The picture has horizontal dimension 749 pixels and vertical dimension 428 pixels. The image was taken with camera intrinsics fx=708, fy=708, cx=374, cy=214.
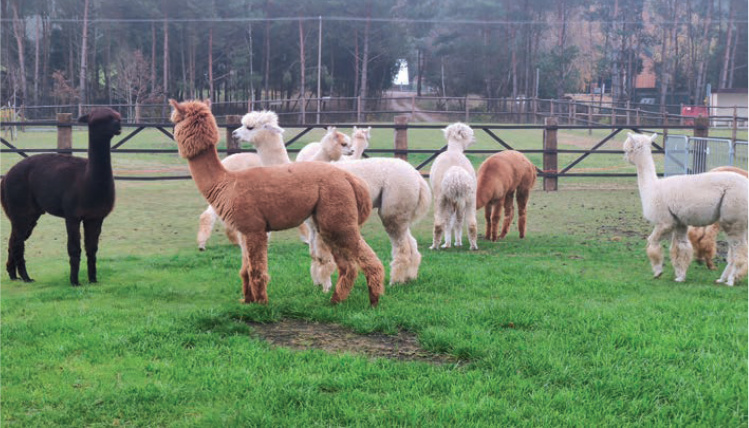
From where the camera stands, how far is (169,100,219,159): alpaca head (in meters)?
5.72

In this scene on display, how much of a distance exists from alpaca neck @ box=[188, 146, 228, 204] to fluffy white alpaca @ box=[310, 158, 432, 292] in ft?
3.65

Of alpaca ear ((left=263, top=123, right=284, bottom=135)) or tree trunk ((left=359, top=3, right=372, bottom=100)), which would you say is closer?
alpaca ear ((left=263, top=123, right=284, bottom=135))

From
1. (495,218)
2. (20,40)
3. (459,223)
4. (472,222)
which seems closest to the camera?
(472,222)

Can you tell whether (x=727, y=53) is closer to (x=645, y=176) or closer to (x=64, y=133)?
(x=64, y=133)

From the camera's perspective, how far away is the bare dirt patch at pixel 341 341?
4566mm

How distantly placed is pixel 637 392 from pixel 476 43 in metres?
46.0

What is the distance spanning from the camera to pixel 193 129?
5.73m

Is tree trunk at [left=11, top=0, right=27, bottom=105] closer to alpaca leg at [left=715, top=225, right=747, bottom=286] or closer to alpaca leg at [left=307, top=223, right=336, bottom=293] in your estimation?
alpaca leg at [left=307, top=223, right=336, bottom=293]

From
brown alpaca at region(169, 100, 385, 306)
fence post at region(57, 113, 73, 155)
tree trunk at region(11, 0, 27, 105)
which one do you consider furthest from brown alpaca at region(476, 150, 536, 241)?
tree trunk at region(11, 0, 27, 105)

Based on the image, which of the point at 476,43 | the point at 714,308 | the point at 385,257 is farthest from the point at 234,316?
the point at 476,43

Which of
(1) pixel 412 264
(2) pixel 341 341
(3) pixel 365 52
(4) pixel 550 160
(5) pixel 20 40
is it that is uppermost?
(5) pixel 20 40

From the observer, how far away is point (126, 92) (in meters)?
41.8

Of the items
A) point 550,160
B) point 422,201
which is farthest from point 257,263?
point 550,160

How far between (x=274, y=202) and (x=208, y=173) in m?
0.63
